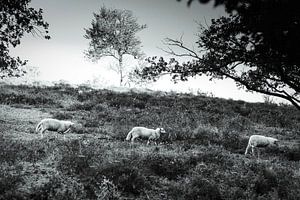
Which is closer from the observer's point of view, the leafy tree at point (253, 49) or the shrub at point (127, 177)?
the leafy tree at point (253, 49)

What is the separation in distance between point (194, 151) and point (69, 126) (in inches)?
224

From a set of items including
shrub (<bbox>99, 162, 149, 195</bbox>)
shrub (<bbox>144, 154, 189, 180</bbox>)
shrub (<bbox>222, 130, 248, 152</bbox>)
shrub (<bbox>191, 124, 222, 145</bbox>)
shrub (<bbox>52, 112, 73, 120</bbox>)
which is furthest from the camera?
shrub (<bbox>52, 112, 73, 120</bbox>)

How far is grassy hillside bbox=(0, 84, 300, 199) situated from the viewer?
8.23 metres

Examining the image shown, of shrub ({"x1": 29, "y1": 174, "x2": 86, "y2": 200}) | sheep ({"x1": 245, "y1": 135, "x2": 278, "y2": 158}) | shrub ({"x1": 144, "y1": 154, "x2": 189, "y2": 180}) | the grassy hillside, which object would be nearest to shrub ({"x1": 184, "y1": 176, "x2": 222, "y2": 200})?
the grassy hillside

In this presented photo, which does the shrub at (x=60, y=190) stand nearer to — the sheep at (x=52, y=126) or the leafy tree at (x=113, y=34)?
the sheep at (x=52, y=126)

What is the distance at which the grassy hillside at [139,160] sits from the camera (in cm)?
823

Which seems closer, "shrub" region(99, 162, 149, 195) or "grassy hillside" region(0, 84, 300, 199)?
"grassy hillside" region(0, 84, 300, 199)

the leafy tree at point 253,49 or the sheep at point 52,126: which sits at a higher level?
the leafy tree at point 253,49

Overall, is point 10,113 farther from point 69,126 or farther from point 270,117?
point 270,117

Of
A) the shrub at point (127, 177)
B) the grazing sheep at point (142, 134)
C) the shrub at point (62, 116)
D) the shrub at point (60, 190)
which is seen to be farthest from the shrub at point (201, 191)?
the shrub at point (62, 116)

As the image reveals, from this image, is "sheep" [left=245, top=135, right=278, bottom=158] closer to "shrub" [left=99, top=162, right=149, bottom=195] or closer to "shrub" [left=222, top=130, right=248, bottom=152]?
"shrub" [left=222, top=130, right=248, bottom=152]

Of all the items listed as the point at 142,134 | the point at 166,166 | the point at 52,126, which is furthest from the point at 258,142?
the point at 52,126

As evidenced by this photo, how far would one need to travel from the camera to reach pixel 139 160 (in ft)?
33.2

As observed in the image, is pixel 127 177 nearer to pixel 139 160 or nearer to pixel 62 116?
pixel 139 160
